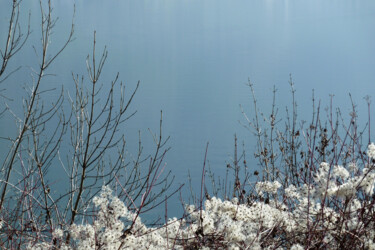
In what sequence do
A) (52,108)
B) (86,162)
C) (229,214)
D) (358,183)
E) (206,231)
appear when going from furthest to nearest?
1. (52,108)
2. (86,162)
3. (229,214)
4. (206,231)
5. (358,183)

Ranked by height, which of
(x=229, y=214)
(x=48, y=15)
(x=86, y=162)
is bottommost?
(x=229, y=214)

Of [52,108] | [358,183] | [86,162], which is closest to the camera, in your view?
[358,183]

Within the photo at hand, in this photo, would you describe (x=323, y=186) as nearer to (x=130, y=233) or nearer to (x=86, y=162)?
(x=130, y=233)

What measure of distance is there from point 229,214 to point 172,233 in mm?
400

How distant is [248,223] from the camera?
291cm

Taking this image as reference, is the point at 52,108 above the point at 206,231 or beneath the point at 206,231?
above

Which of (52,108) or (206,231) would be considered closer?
(206,231)

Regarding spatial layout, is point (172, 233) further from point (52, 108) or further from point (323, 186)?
point (52, 108)

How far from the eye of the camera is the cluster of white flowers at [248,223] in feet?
8.19

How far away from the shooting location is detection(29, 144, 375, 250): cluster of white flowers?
2.50 meters

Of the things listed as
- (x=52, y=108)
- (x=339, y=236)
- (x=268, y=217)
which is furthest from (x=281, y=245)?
(x=52, y=108)

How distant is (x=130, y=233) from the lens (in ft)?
8.44

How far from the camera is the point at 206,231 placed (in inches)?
109

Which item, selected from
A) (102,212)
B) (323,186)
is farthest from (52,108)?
(323,186)
